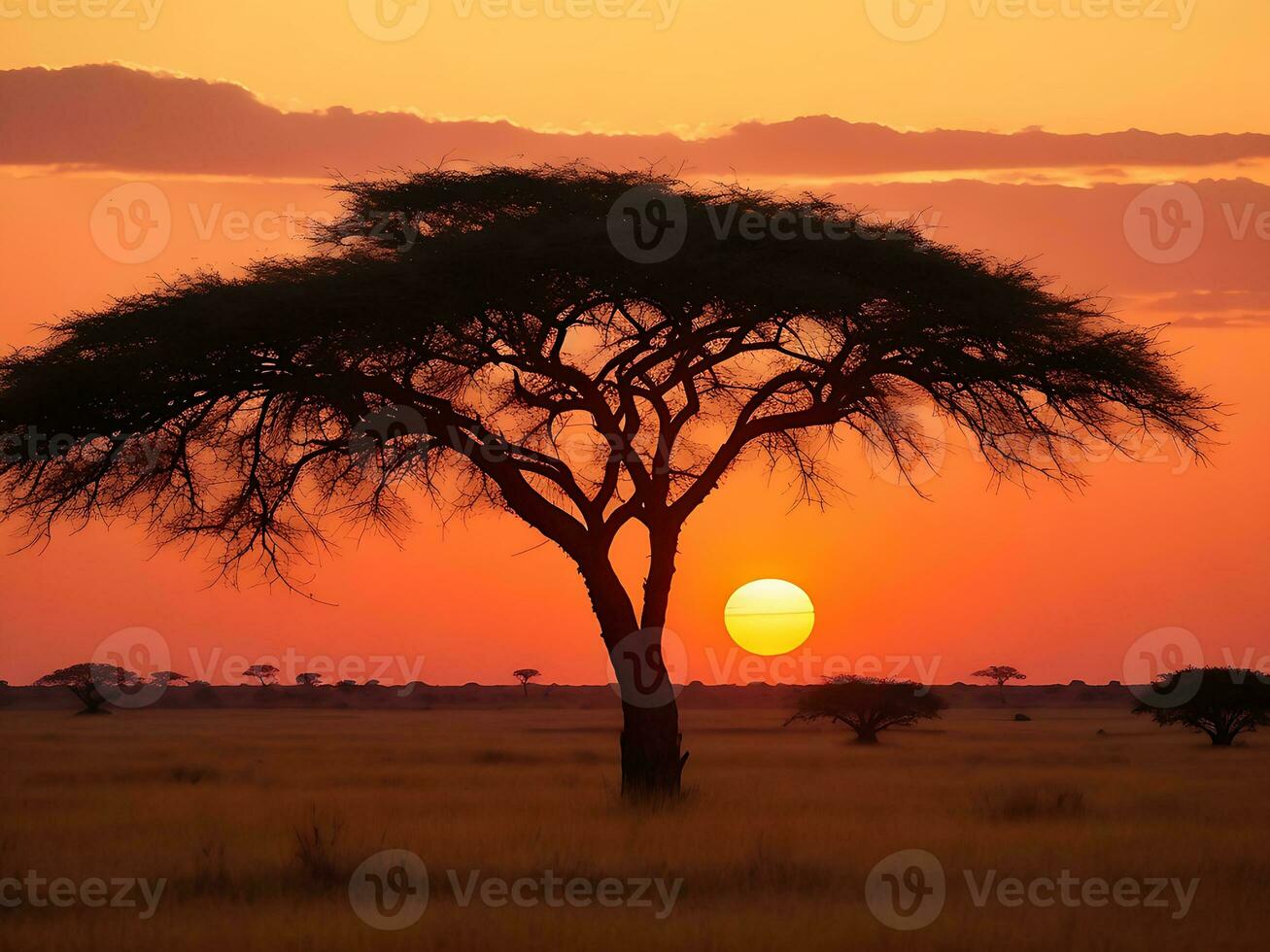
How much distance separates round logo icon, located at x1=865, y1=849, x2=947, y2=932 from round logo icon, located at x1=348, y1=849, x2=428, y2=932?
3.69m

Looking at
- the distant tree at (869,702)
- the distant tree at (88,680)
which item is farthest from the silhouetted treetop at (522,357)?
the distant tree at (88,680)

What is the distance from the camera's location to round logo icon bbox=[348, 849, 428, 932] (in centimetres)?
1253

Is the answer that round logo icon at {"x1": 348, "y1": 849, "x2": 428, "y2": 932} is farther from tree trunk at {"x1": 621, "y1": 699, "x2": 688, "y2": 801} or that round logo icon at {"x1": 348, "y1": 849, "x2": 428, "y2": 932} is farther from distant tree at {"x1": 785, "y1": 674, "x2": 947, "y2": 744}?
distant tree at {"x1": 785, "y1": 674, "x2": 947, "y2": 744}

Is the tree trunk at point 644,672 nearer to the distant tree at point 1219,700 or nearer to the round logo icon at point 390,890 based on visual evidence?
the round logo icon at point 390,890

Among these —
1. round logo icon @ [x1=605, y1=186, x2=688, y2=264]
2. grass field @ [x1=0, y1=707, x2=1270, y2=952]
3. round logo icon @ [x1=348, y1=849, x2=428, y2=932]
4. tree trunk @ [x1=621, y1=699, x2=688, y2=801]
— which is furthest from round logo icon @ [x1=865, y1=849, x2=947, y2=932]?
round logo icon @ [x1=605, y1=186, x2=688, y2=264]

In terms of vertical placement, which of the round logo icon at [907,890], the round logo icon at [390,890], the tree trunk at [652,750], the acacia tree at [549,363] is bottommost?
the round logo icon at [390,890]

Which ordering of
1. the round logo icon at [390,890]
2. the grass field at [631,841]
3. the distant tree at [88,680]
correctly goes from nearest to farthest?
the grass field at [631,841] < the round logo icon at [390,890] < the distant tree at [88,680]

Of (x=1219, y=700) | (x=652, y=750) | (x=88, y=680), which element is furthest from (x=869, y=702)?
(x=88, y=680)

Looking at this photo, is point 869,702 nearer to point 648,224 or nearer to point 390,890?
point 648,224

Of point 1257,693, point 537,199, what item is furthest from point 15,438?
point 1257,693

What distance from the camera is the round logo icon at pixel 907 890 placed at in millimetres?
12711

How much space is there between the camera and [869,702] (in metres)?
50.7

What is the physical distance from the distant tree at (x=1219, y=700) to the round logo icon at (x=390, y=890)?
3729cm

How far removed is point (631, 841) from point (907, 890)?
4049 mm
